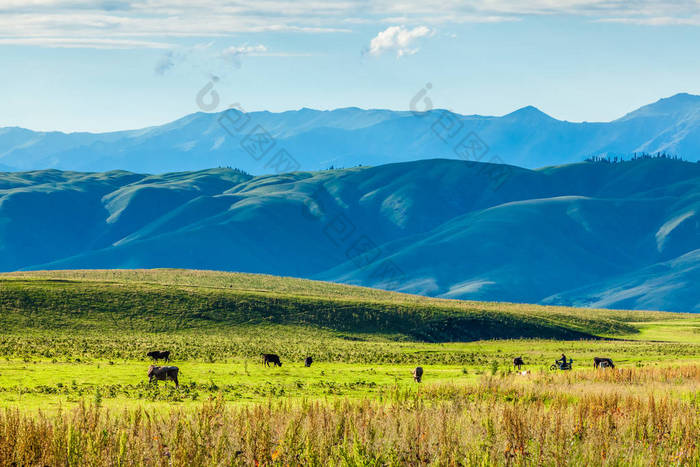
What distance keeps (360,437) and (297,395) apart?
12.6 metres

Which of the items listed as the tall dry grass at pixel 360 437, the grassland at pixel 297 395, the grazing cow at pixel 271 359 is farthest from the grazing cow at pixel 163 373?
the tall dry grass at pixel 360 437

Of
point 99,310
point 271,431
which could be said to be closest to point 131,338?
point 99,310

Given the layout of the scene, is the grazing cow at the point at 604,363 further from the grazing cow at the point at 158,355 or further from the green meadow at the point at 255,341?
the grazing cow at the point at 158,355

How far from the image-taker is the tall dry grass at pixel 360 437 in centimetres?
1678

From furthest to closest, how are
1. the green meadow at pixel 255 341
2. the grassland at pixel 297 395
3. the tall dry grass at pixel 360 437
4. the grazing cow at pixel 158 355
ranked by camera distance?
the grazing cow at pixel 158 355 → the green meadow at pixel 255 341 → the grassland at pixel 297 395 → the tall dry grass at pixel 360 437

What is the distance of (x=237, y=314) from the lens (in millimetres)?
89188

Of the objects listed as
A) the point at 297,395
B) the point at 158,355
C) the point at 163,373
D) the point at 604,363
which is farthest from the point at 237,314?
the point at 297,395

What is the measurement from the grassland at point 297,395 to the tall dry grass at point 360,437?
0.20ft

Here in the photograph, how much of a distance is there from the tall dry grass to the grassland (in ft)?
0.20

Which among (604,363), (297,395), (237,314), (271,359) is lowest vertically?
(297,395)

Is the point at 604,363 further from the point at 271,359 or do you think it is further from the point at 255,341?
the point at 255,341

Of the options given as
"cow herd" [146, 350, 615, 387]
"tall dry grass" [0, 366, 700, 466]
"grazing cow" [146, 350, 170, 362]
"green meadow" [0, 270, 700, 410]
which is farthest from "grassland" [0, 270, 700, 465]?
"grazing cow" [146, 350, 170, 362]

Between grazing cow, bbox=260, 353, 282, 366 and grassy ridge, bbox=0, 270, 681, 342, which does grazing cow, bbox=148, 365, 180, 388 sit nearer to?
grazing cow, bbox=260, 353, 282, 366

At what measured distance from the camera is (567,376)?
3366 cm
